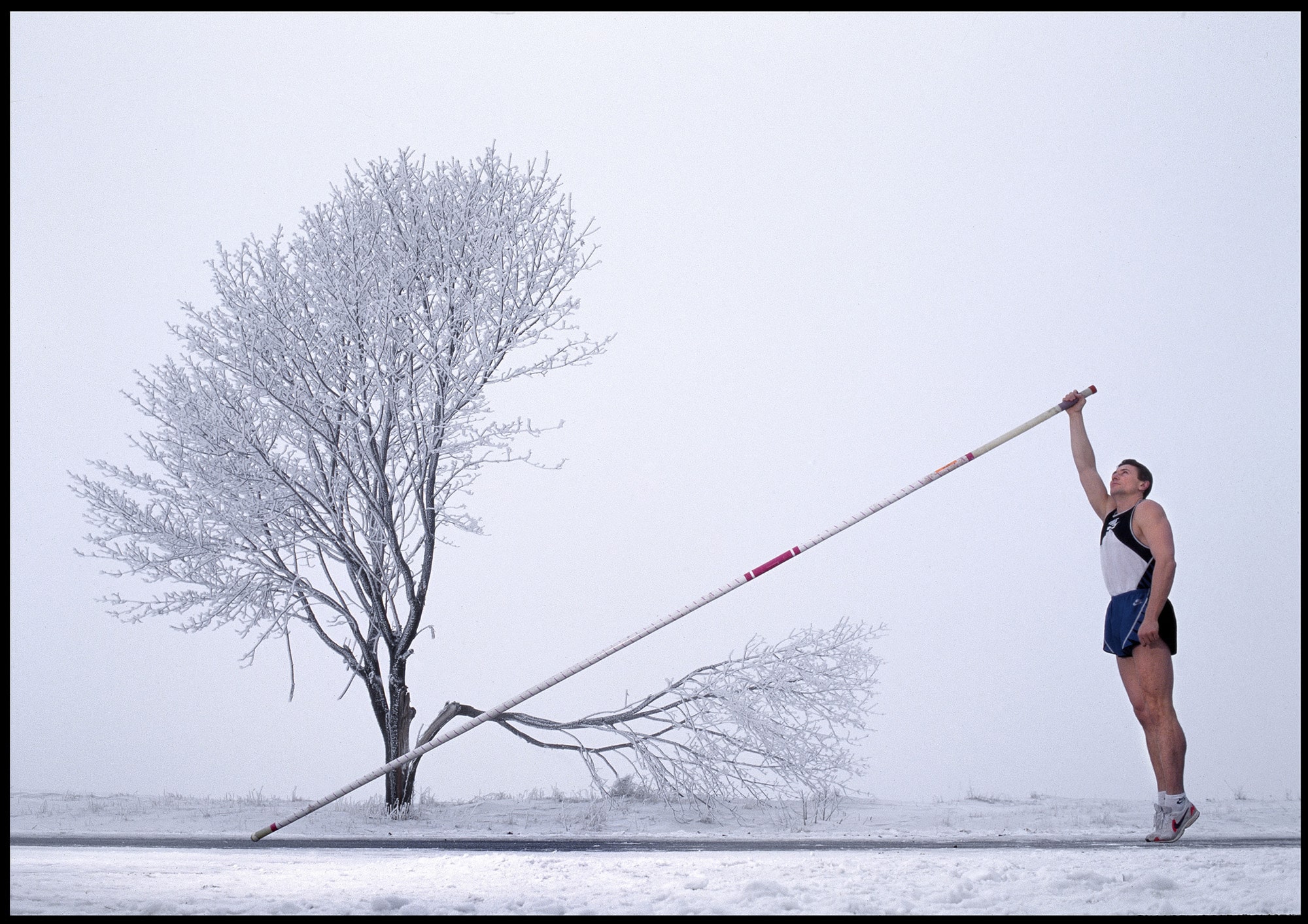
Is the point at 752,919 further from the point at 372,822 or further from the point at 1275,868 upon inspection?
the point at 372,822

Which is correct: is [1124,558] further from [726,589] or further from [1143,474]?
[726,589]

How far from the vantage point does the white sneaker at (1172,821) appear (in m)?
4.12

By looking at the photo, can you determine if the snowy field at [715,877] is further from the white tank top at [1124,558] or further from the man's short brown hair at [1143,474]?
the man's short brown hair at [1143,474]

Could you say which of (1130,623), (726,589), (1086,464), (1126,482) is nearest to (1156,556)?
(1130,623)

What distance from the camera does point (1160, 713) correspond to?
13.1 ft

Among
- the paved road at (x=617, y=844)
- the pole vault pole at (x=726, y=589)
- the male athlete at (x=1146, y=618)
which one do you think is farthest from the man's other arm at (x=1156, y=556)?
the paved road at (x=617, y=844)

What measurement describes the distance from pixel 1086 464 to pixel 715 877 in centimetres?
Answer: 218

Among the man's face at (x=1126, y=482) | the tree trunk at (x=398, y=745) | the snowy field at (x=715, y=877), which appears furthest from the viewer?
the tree trunk at (x=398, y=745)

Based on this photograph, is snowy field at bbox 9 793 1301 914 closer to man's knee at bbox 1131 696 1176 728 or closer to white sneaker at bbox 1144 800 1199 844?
white sneaker at bbox 1144 800 1199 844

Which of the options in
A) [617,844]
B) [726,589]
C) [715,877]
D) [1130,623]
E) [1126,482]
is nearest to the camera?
[715,877]

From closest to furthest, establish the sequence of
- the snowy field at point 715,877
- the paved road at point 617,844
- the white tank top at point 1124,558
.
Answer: the snowy field at point 715,877, the white tank top at point 1124,558, the paved road at point 617,844

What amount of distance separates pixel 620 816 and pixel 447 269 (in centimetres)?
345

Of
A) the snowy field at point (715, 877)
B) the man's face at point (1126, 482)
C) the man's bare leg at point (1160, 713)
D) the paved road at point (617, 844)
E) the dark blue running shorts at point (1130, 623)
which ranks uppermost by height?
the man's face at point (1126, 482)

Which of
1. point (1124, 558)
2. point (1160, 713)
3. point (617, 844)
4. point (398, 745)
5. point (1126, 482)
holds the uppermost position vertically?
point (1126, 482)
